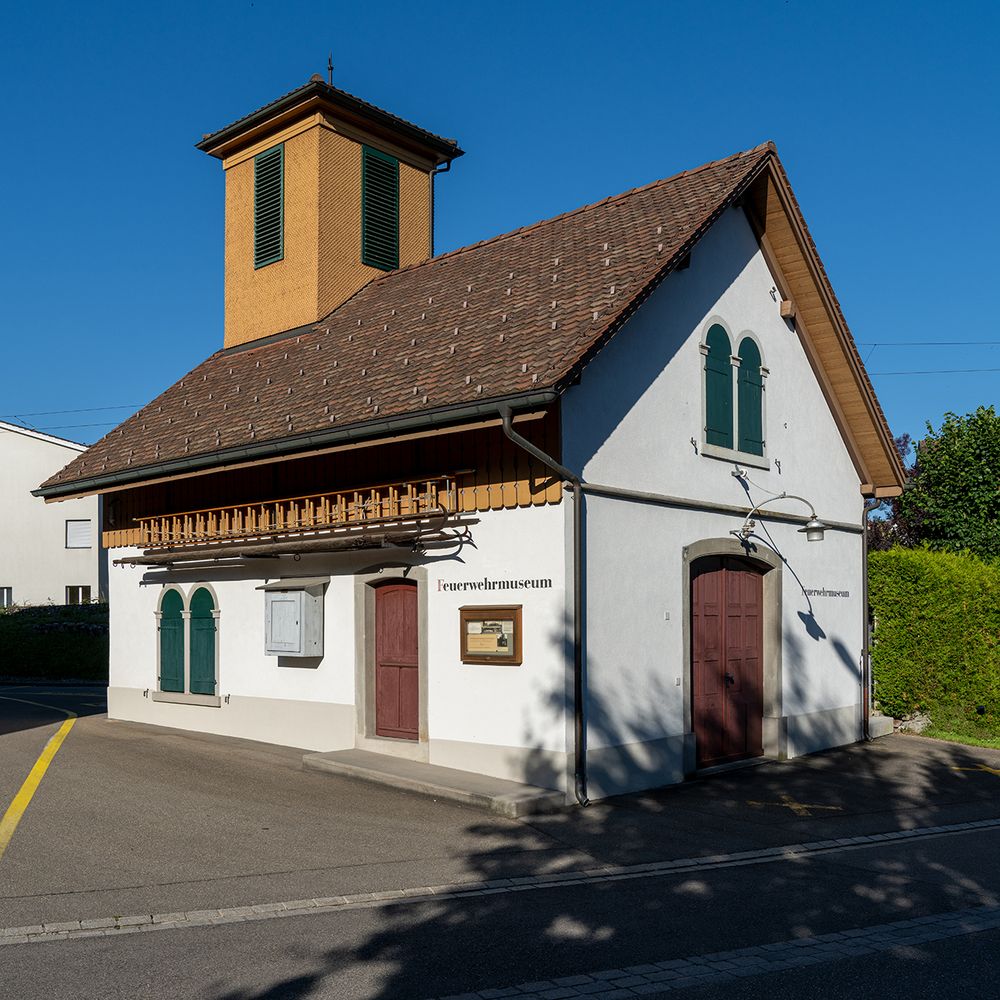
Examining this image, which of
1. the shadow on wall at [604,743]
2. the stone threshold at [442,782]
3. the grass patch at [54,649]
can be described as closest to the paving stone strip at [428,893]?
the stone threshold at [442,782]

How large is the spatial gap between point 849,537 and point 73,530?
105 ft

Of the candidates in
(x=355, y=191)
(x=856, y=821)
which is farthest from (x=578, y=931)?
(x=355, y=191)

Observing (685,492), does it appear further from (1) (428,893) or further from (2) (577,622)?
(1) (428,893)

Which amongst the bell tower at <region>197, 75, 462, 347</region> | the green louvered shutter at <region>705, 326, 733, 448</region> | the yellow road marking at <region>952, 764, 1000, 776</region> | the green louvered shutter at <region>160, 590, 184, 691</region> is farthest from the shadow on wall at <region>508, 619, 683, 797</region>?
the bell tower at <region>197, 75, 462, 347</region>

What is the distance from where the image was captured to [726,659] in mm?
14305

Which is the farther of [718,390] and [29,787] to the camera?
[718,390]

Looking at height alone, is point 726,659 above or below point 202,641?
below

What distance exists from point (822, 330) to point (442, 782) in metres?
8.72

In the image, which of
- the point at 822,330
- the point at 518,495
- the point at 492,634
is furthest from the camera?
the point at 822,330

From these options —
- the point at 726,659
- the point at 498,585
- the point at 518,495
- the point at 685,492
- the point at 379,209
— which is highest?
the point at 379,209

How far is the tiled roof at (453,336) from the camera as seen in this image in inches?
475

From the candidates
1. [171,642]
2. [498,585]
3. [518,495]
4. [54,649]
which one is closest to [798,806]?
[498,585]

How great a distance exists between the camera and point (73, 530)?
4134 centimetres

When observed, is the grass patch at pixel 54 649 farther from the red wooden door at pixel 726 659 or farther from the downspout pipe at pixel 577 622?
the downspout pipe at pixel 577 622
